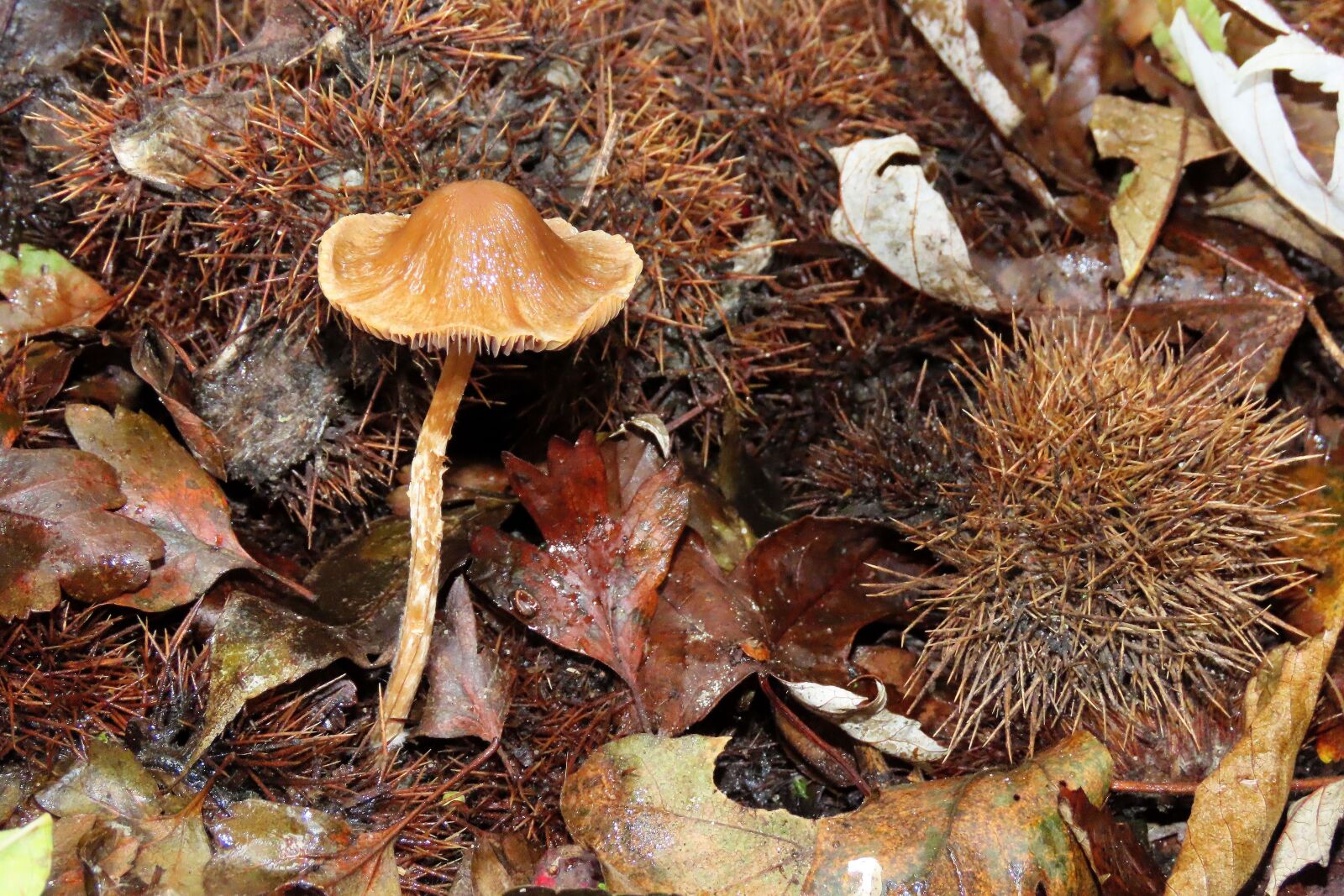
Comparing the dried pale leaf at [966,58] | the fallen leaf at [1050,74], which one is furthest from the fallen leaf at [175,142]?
the fallen leaf at [1050,74]

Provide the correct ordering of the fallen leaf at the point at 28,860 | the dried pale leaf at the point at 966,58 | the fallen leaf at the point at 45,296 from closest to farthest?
the fallen leaf at the point at 28,860 < the fallen leaf at the point at 45,296 < the dried pale leaf at the point at 966,58

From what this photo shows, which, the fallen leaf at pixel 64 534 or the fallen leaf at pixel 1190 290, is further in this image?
the fallen leaf at pixel 1190 290

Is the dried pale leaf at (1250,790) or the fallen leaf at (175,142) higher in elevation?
the fallen leaf at (175,142)

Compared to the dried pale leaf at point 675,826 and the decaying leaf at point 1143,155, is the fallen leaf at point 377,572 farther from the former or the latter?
the decaying leaf at point 1143,155

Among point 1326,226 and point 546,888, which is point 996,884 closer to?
point 546,888

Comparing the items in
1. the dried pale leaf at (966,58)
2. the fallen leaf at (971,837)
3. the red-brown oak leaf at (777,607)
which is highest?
the dried pale leaf at (966,58)

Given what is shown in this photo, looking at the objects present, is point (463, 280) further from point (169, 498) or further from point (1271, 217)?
point (1271, 217)

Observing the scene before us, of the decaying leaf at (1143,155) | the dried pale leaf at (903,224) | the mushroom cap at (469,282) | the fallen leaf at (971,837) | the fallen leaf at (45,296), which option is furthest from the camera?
the decaying leaf at (1143,155)

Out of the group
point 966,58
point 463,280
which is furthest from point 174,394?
point 966,58
